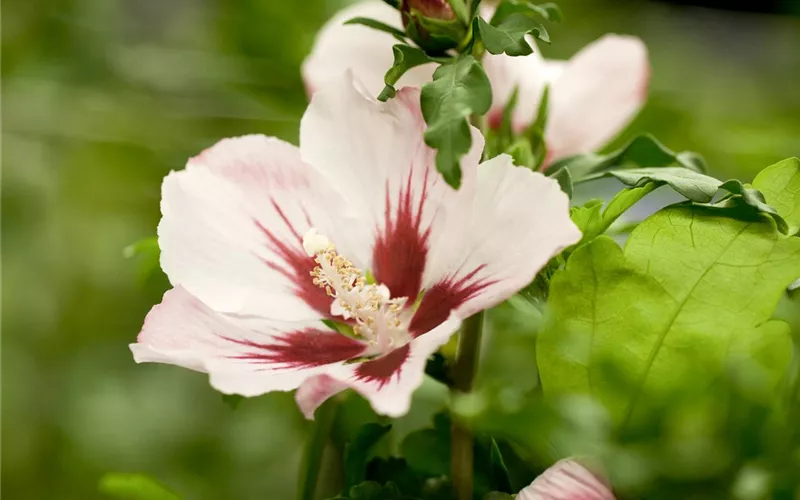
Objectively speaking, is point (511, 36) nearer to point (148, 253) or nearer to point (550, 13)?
point (550, 13)

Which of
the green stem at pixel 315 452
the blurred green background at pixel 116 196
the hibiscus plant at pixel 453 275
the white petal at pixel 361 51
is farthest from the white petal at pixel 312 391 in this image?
the blurred green background at pixel 116 196

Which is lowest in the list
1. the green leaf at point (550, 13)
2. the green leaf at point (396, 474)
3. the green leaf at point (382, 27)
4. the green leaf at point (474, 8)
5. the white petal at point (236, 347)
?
the green leaf at point (396, 474)

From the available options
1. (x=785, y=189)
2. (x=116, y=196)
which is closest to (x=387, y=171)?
(x=785, y=189)

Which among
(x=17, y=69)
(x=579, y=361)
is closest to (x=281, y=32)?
(x=17, y=69)

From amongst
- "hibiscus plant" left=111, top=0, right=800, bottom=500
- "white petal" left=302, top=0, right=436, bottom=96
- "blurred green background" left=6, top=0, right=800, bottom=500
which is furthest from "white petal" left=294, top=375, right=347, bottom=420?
"blurred green background" left=6, top=0, right=800, bottom=500

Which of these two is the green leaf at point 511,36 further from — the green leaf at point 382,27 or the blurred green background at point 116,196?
the blurred green background at point 116,196
